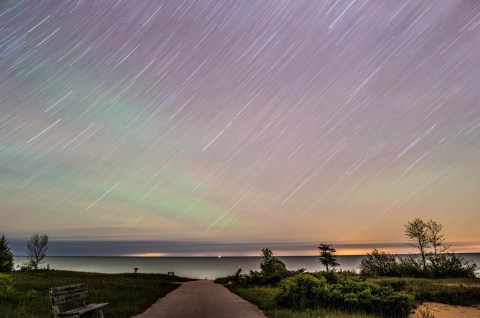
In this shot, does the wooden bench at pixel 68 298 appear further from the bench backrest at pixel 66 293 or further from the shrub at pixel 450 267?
the shrub at pixel 450 267

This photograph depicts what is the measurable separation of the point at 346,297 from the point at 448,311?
5.46m

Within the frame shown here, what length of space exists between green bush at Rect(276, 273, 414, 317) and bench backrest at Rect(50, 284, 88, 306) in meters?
8.03

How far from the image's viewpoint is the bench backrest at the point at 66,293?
8094mm

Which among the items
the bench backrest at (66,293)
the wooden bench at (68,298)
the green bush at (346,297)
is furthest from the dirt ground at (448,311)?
the bench backrest at (66,293)

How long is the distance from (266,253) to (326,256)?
7058mm

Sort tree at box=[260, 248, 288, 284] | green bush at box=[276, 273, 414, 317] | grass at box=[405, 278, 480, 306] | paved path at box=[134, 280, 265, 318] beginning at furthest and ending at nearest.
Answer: tree at box=[260, 248, 288, 284] → grass at box=[405, 278, 480, 306] → green bush at box=[276, 273, 414, 317] → paved path at box=[134, 280, 265, 318]

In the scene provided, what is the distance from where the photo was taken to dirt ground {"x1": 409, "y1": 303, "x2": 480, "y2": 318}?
1380cm

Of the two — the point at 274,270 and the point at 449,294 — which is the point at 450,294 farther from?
the point at 274,270

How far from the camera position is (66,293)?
Answer: 8664 millimetres

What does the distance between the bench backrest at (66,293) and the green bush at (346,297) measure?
8031mm

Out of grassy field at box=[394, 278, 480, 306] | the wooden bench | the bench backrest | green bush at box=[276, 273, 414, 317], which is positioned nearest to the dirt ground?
grassy field at box=[394, 278, 480, 306]

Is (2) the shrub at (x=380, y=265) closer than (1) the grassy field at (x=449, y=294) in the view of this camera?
No

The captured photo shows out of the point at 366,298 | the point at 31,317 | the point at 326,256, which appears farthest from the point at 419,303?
the point at 326,256

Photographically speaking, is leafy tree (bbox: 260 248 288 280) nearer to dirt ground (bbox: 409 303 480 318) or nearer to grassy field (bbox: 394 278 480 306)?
grassy field (bbox: 394 278 480 306)
